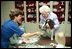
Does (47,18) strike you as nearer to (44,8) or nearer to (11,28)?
(44,8)

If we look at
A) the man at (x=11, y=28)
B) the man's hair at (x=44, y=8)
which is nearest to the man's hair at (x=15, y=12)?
the man at (x=11, y=28)

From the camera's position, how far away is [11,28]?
2236 millimetres

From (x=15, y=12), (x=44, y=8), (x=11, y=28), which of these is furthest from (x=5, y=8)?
(x=44, y=8)

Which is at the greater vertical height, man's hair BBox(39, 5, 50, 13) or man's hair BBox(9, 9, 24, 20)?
man's hair BBox(39, 5, 50, 13)

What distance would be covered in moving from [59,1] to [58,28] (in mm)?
268

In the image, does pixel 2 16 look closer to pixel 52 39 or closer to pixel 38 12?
pixel 38 12

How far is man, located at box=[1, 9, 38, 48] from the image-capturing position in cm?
222

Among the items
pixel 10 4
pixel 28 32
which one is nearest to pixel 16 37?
pixel 28 32

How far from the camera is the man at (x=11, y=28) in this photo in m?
2.22

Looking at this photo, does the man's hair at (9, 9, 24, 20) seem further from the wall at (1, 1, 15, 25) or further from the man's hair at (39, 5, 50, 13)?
the man's hair at (39, 5, 50, 13)

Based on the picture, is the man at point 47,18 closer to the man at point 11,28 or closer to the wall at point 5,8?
the man at point 11,28

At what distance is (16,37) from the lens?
2240 mm

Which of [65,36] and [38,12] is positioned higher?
[38,12]

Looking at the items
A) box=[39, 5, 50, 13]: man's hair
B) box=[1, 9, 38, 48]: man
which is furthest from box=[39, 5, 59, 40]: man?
box=[1, 9, 38, 48]: man
